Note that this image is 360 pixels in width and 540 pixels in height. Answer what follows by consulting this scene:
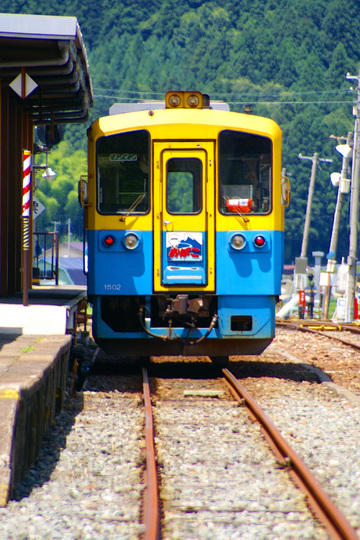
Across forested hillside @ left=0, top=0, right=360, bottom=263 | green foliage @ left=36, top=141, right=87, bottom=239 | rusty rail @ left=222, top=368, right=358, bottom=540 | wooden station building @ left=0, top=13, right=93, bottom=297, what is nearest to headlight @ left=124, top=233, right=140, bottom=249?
wooden station building @ left=0, top=13, right=93, bottom=297

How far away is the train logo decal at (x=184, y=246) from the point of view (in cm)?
1108

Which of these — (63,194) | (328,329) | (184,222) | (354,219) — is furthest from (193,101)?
(63,194)

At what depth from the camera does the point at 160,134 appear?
36.7ft

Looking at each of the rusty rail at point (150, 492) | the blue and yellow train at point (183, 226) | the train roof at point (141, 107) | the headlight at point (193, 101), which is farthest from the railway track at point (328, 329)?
the rusty rail at point (150, 492)

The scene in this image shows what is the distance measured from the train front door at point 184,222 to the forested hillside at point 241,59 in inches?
4314

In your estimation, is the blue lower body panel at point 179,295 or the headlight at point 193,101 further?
the headlight at point 193,101

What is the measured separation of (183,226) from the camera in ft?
36.5

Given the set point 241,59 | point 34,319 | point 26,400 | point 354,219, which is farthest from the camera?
point 241,59

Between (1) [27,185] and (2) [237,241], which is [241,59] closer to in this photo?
(2) [237,241]

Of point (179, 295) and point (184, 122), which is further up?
point (184, 122)

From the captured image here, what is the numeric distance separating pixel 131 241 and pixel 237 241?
1.24 m

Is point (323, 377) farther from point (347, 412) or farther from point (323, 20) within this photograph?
point (323, 20)

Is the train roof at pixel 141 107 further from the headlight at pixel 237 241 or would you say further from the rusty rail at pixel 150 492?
the rusty rail at pixel 150 492

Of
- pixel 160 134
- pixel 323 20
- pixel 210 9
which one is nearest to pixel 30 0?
pixel 210 9
